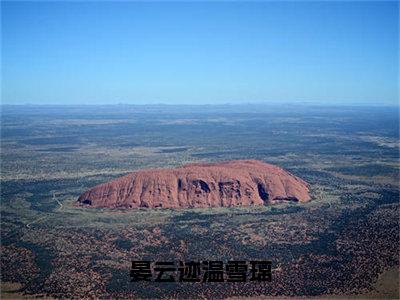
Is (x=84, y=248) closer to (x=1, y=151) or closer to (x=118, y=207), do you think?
(x=118, y=207)

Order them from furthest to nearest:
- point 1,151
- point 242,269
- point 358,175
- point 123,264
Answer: point 1,151
point 358,175
point 123,264
point 242,269

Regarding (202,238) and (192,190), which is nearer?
(202,238)

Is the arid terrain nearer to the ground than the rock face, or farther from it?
nearer to the ground

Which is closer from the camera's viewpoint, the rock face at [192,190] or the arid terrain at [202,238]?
the arid terrain at [202,238]

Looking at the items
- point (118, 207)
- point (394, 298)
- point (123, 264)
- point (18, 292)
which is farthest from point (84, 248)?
point (394, 298)

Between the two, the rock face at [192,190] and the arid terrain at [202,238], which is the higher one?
the rock face at [192,190]

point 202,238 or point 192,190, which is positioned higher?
point 192,190

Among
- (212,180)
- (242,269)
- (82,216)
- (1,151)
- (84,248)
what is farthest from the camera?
(1,151)

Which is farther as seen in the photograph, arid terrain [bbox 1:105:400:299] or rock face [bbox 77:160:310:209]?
rock face [bbox 77:160:310:209]
